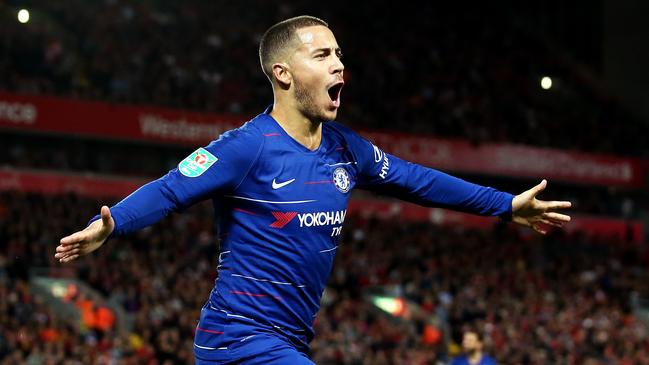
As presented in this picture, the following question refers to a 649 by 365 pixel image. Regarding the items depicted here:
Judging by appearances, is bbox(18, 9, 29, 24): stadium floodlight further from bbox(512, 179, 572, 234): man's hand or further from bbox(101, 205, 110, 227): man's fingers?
bbox(101, 205, 110, 227): man's fingers

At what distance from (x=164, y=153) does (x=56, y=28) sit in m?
4.24

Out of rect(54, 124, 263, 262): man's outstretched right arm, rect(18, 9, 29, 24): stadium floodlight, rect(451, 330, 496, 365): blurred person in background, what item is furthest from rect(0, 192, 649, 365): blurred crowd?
rect(54, 124, 263, 262): man's outstretched right arm

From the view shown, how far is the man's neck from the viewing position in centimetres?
447

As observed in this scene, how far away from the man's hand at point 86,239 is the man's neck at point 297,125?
3.20 feet

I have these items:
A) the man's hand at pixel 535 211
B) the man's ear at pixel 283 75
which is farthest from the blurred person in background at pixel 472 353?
the man's ear at pixel 283 75

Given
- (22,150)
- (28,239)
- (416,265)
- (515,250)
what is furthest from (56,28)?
(515,250)

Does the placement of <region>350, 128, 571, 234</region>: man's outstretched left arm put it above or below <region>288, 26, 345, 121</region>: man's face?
below

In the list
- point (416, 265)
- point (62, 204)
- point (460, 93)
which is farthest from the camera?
point (460, 93)

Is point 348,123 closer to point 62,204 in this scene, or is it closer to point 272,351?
point 62,204

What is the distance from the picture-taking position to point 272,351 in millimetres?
4121

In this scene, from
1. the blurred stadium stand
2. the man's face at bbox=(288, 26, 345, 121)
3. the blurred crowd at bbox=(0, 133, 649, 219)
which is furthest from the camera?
the blurred crowd at bbox=(0, 133, 649, 219)

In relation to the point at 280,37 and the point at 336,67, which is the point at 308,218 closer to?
the point at 336,67

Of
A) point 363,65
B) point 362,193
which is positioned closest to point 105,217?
point 362,193

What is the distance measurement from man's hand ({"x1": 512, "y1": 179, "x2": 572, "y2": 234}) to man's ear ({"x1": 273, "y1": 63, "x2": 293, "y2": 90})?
1.15 m
